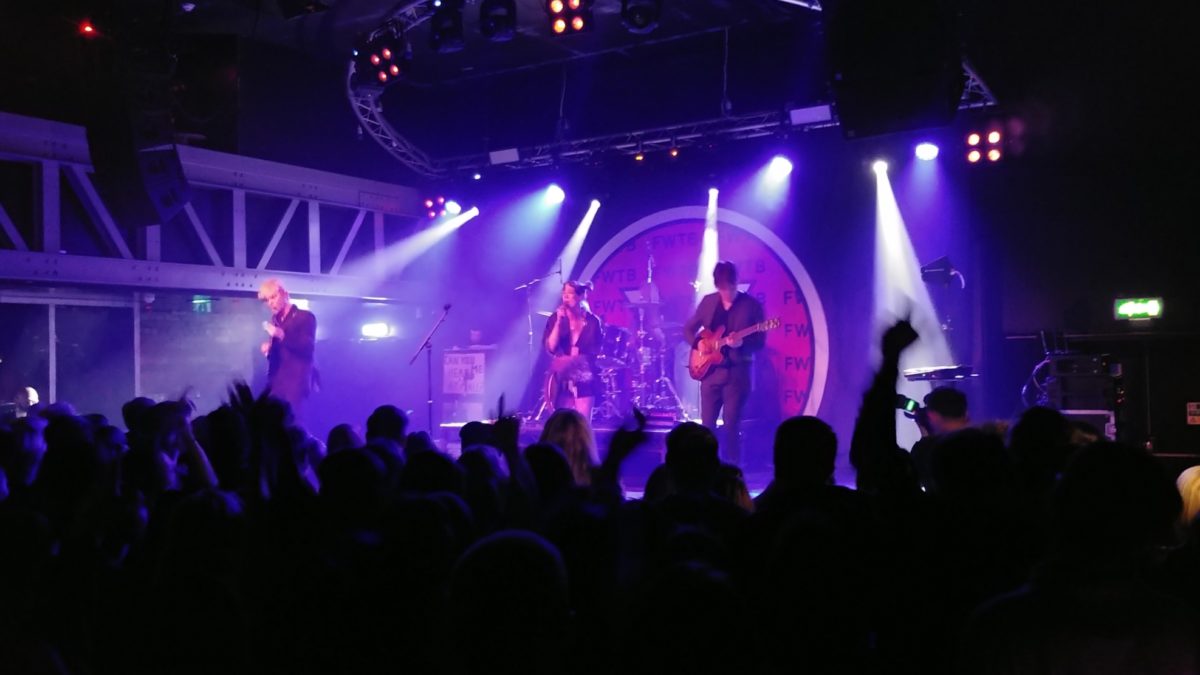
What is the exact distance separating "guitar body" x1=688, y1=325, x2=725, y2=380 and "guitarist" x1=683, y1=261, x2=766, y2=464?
4cm

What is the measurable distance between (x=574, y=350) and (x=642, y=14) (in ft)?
11.9

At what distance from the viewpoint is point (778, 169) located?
11.1 meters

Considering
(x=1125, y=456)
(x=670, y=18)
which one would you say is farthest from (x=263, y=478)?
(x=670, y=18)

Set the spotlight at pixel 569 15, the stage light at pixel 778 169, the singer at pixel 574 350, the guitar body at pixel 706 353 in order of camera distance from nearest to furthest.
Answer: the spotlight at pixel 569 15, the guitar body at pixel 706 353, the singer at pixel 574 350, the stage light at pixel 778 169

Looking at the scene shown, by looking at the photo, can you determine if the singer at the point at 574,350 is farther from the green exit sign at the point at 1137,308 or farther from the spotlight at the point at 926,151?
the green exit sign at the point at 1137,308

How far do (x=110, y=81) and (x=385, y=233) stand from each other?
7.28 m

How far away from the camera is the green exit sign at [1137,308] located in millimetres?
9016

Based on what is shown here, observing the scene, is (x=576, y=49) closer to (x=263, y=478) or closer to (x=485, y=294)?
(x=485, y=294)

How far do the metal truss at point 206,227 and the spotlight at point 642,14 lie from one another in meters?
5.15

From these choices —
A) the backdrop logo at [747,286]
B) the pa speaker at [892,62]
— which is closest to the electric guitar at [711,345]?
the backdrop logo at [747,286]

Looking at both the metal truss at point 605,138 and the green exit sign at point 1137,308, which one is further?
the metal truss at point 605,138

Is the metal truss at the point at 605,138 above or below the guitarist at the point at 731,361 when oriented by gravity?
above

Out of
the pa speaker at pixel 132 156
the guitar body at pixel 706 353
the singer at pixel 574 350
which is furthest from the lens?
the singer at pixel 574 350

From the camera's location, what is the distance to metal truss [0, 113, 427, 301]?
9.27 meters
